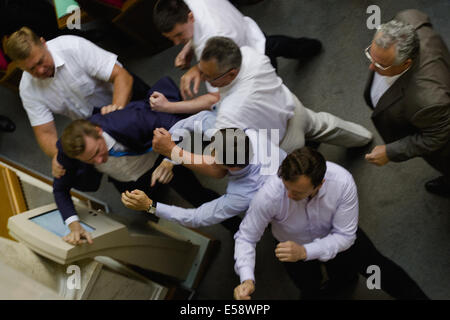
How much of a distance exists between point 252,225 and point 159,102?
814 millimetres

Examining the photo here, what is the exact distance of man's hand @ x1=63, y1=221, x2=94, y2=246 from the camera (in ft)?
5.80

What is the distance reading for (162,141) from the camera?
193 cm

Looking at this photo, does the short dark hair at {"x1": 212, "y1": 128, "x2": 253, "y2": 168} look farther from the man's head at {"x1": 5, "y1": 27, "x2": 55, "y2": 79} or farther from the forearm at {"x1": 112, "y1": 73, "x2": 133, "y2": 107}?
the man's head at {"x1": 5, "y1": 27, "x2": 55, "y2": 79}

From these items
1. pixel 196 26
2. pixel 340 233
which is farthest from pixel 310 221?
pixel 196 26

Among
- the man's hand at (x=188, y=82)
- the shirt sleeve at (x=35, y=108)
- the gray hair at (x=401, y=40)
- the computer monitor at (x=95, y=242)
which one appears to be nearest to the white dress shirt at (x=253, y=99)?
the man's hand at (x=188, y=82)

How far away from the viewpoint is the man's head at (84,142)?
1.89 meters

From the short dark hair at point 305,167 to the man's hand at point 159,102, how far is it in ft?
2.69

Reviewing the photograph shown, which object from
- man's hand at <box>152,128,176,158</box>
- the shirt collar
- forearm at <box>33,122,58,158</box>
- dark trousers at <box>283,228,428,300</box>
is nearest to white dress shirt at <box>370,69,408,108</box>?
dark trousers at <box>283,228,428,300</box>

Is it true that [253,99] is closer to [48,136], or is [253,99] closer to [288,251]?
[288,251]

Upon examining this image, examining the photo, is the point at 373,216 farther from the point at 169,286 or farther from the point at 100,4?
the point at 100,4

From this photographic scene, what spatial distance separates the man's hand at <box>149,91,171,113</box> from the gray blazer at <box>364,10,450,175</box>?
105 centimetres

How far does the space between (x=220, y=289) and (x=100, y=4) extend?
2.40 m

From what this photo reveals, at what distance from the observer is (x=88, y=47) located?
2311 millimetres

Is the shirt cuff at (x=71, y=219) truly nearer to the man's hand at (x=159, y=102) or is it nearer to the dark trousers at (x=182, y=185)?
the dark trousers at (x=182, y=185)
